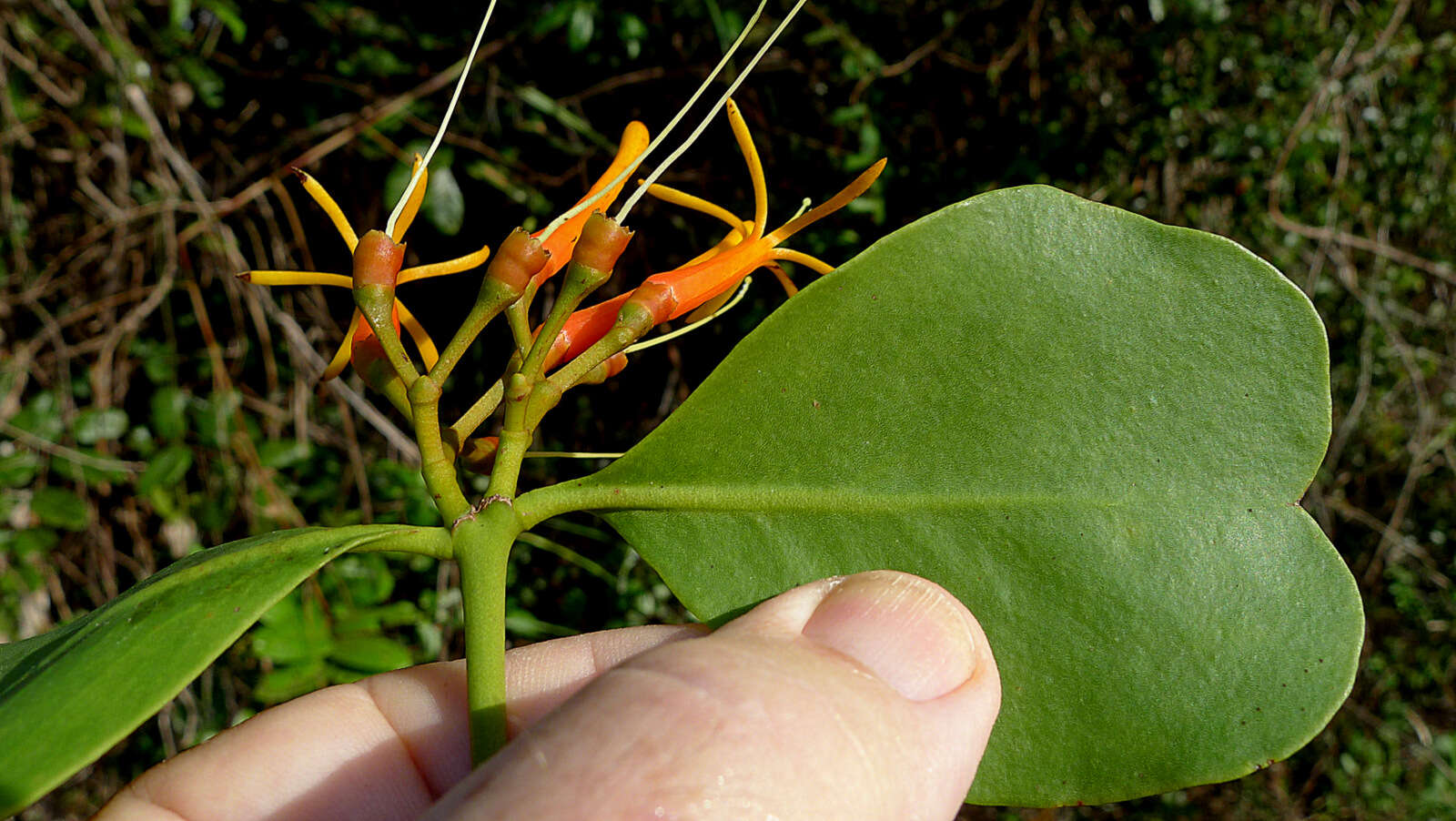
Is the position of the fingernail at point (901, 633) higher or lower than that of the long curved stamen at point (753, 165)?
lower

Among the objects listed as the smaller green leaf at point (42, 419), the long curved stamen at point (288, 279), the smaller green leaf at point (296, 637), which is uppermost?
the long curved stamen at point (288, 279)

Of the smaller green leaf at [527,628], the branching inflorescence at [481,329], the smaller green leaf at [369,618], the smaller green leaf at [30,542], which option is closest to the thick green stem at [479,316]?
the branching inflorescence at [481,329]

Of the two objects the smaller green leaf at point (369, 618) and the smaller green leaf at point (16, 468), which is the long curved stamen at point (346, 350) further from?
the smaller green leaf at point (16, 468)

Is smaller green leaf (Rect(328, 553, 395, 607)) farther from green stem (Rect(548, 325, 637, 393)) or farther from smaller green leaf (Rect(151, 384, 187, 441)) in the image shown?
green stem (Rect(548, 325, 637, 393))

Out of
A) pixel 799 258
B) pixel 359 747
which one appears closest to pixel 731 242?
pixel 799 258

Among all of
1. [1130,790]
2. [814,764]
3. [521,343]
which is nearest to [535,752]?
[814,764]

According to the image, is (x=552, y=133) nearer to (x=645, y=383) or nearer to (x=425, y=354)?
(x=645, y=383)

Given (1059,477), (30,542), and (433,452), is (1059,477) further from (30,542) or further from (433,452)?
(30,542)
